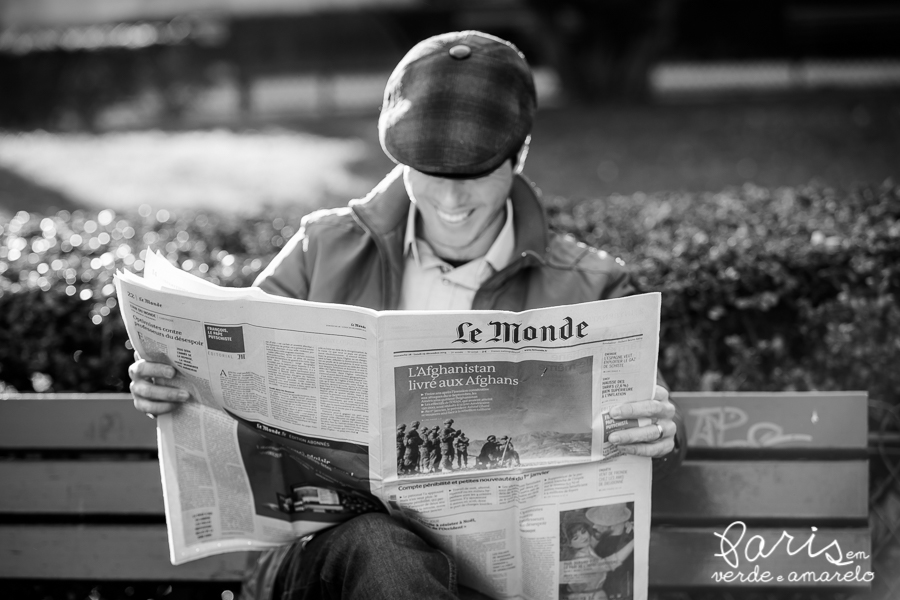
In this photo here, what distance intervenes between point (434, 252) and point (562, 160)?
547 centimetres

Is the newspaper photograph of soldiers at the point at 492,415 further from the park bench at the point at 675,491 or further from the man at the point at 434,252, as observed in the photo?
the park bench at the point at 675,491

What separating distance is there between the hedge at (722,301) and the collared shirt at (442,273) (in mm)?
571

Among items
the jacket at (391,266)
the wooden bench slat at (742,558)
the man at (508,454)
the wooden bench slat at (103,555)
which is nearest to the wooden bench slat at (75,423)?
the wooden bench slat at (103,555)

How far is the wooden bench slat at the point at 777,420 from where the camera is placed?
242cm

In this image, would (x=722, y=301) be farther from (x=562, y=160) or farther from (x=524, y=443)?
(x=562, y=160)

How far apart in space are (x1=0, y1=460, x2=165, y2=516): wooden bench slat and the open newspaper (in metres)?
0.42

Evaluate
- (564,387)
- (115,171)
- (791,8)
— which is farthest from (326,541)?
(791,8)

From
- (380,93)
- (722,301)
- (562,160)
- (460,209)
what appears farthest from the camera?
(380,93)

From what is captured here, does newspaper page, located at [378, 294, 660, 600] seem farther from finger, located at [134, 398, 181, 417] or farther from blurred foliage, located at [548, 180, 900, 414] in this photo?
blurred foliage, located at [548, 180, 900, 414]

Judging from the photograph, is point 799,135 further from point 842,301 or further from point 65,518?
point 65,518

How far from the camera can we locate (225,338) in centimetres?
202

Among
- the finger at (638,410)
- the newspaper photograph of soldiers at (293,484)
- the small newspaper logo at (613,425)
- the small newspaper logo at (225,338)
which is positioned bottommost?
the newspaper photograph of soldiers at (293,484)

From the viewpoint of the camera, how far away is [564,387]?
79.7 inches

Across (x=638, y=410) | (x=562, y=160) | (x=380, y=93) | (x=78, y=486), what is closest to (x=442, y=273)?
(x=638, y=410)
